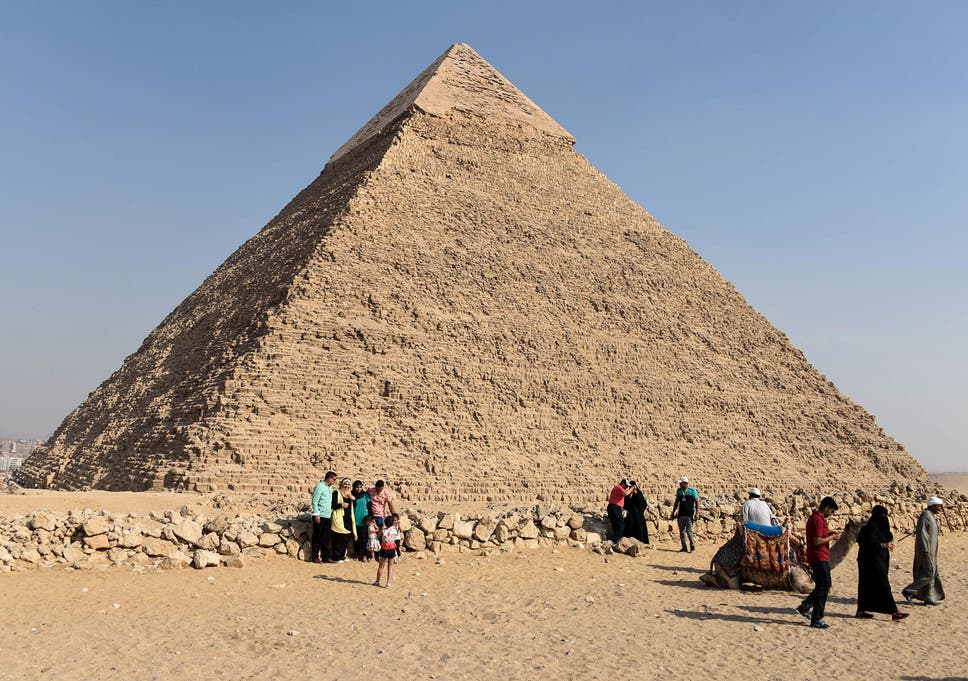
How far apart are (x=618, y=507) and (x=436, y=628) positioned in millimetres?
4635

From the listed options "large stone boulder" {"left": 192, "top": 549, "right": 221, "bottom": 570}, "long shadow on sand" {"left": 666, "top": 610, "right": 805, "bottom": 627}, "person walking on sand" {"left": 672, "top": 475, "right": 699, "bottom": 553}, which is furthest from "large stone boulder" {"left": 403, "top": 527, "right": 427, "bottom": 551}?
"person walking on sand" {"left": 672, "top": 475, "right": 699, "bottom": 553}

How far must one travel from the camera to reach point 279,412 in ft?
47.4

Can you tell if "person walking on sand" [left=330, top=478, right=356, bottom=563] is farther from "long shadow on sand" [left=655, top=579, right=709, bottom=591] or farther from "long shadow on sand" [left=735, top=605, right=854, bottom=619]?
"long shadow on sand" [left=735, top=605, right=854, bottom=619]

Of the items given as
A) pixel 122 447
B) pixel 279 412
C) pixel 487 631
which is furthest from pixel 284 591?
pixel 122 447

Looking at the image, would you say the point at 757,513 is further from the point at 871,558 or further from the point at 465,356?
the point at 465,356

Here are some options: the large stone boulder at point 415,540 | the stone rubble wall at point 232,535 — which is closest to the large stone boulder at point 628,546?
the stone rubble wall at point 232,535

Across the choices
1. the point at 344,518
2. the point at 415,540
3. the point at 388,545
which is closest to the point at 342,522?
the point at 344,518

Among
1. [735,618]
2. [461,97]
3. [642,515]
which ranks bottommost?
[735,618]

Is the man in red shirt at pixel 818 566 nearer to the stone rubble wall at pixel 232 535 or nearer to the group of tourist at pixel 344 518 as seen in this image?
the stone rubble wall at pixel 232 535

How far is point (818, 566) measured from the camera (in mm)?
6484

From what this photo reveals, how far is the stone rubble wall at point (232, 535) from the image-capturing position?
7.58 metres

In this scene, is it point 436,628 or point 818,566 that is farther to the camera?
point 818,566

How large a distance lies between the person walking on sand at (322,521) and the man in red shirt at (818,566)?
15.7 feet

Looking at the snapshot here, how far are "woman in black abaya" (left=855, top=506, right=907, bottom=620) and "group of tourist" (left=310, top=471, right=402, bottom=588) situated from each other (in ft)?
14.6
